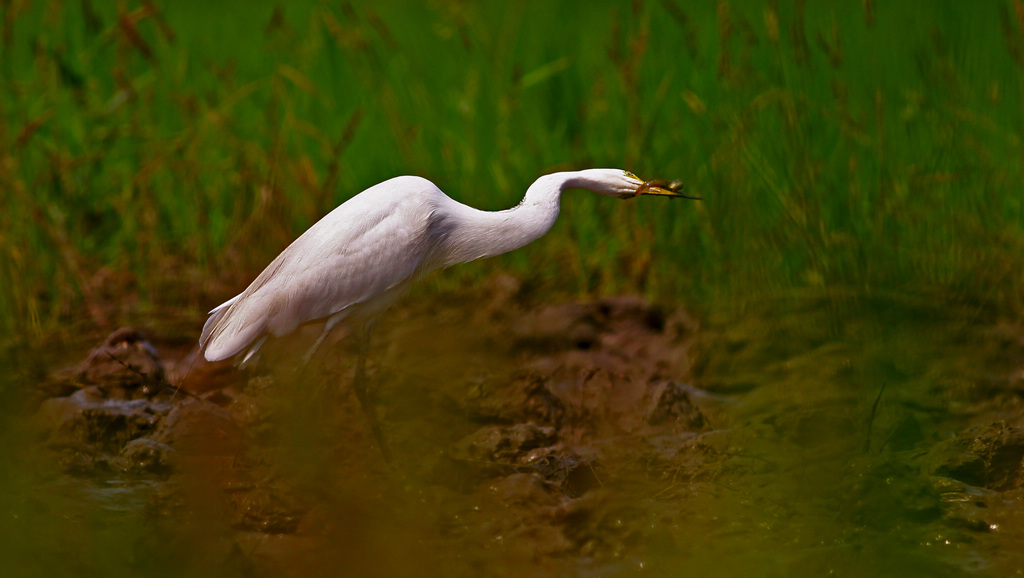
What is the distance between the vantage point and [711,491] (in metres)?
2.73

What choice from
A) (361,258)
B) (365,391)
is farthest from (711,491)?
(361,258)

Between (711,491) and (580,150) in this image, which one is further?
(580,150)

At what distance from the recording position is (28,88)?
4566 mm

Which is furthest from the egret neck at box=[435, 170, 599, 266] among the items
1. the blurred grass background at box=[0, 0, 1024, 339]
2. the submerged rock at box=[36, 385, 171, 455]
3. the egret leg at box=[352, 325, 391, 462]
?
the submerged rock at box=[36, 385, 171, 455]

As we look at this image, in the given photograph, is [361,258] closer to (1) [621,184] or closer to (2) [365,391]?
(2) [365,391]

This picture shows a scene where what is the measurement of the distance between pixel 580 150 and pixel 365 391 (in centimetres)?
153

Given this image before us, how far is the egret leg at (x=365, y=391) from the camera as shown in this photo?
293 centimetres

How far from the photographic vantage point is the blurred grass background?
328cm

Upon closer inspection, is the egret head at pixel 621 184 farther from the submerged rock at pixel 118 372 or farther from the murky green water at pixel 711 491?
the submerged rock at pixel 118 372

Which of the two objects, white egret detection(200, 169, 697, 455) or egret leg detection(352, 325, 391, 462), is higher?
white egret detection(200, 169, 697, 455)

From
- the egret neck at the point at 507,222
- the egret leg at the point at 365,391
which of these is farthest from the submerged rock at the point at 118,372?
the egret neck at the point at 507,222

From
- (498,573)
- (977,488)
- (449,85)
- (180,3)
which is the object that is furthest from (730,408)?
(180,3)

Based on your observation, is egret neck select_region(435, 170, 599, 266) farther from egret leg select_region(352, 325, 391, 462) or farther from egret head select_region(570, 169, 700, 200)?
egret leg select_region(352, 325, 391, 462)

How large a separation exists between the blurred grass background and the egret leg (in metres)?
0.58
